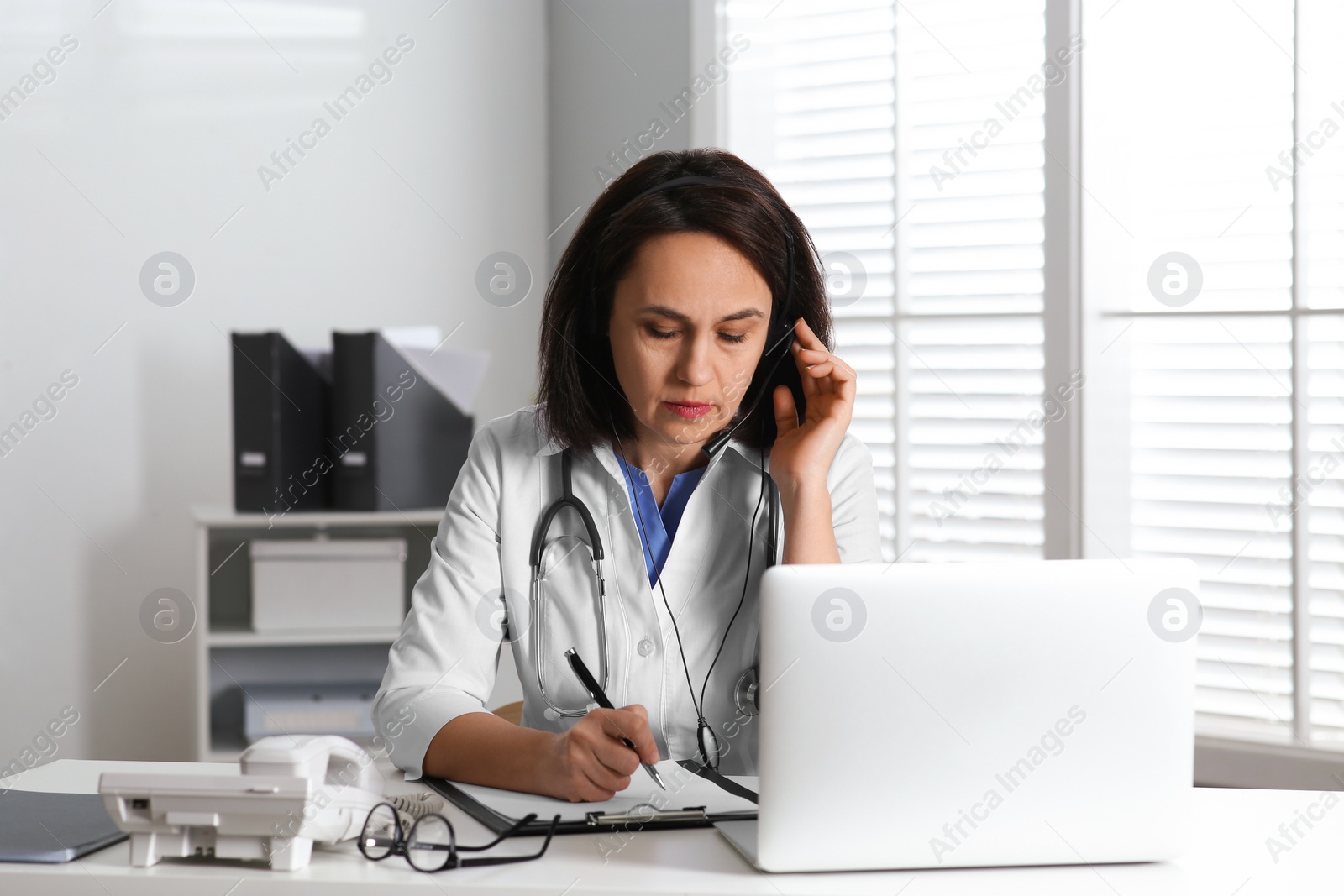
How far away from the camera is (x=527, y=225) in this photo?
329 cm

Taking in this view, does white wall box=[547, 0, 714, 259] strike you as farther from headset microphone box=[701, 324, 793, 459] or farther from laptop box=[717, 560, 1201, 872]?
laptop box=[717, 560, 1201, 872]

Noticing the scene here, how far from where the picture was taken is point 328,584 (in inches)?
98.1

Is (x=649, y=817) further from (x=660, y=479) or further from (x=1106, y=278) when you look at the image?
(x=1106, y=278)

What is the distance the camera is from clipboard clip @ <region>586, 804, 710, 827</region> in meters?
1.03

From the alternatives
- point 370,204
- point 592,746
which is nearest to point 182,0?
point 370,204

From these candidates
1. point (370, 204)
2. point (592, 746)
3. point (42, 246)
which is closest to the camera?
point (592, 746)

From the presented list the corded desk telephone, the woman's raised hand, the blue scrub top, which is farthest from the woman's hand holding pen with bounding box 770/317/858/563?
the corded desk telephone

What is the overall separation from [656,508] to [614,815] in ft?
1.89

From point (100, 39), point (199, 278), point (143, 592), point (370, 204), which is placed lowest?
point (143, 592)

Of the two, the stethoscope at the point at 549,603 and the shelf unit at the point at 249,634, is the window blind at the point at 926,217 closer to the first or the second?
the shelf unit at the point at 249,634

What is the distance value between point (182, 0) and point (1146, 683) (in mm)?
2706

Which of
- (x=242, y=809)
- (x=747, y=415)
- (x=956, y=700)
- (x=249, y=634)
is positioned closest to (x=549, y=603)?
(x=747, y=415)

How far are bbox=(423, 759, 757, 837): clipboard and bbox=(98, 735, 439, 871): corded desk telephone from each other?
0.54 feet

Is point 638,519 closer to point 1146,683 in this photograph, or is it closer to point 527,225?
point 1146,683
